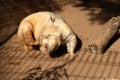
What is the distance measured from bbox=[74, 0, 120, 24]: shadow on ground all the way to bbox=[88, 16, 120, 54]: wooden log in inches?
53.2

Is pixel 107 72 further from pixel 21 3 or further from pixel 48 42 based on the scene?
pixel 21 3

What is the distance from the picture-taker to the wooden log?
20.3 feet

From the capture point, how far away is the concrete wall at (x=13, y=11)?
7.71 metres

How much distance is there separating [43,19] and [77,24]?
1659mm

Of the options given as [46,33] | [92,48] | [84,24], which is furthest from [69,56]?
[84,24]

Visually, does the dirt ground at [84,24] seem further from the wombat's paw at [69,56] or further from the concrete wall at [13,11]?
the concrete wall at [13,11]

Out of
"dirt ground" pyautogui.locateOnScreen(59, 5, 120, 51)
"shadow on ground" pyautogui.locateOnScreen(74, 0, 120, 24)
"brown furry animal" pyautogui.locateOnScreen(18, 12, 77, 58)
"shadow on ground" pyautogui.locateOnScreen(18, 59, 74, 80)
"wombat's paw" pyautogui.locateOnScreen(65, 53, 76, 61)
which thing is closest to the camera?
"shadow on ground" pyautogui.locateOnScreen(18, 59, 74, 80)

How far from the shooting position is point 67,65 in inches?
231

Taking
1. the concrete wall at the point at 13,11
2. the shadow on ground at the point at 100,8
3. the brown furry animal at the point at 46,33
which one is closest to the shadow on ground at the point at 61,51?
the brown furry animal at the point at 46,33

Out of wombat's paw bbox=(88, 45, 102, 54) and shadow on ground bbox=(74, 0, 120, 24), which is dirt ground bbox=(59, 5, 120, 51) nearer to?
shadow on ground bbox=(74, 0, 120, 24)

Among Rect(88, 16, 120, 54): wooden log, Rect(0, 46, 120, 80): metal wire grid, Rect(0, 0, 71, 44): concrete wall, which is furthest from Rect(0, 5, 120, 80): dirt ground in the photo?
Rect(0, 0, 71, 44): concrete wall

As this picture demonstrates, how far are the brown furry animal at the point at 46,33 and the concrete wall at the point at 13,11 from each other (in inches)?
31.9

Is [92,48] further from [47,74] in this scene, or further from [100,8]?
[100,8]

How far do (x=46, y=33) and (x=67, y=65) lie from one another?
0.69m
